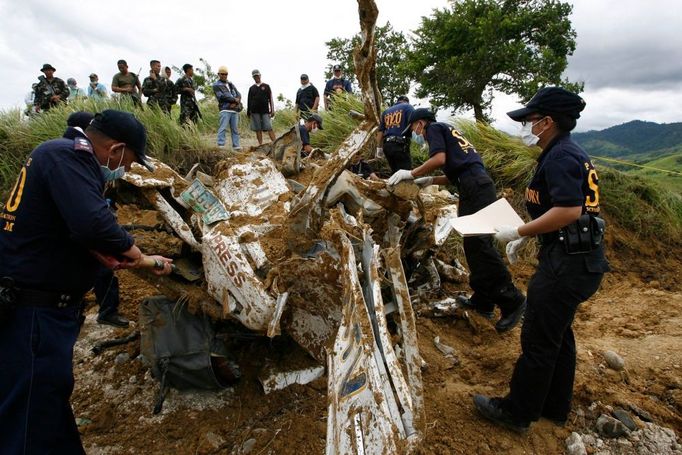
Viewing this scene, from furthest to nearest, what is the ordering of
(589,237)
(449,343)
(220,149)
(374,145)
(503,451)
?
(374,145)
(220,149)
(449,343)
(503,451)
(589,237)

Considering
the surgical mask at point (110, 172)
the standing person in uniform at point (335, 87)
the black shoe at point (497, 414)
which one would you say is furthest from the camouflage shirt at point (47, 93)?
the black shoe at point (497, 414)

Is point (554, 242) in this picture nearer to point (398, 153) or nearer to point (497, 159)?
point (398, 153)

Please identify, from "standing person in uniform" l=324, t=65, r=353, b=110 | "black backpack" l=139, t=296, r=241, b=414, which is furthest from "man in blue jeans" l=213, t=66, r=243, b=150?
"black backpack" l=139, t=296, r=241, b=414

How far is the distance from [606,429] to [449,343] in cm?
137

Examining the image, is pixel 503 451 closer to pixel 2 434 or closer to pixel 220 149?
pixel 2 434

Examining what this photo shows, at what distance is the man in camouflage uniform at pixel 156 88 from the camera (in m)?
7.82

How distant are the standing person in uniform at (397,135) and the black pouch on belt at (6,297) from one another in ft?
15.3

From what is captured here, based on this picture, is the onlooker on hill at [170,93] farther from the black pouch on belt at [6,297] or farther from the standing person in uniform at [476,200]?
the black pouch on belt at [6,297]

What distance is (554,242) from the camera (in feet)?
7.63

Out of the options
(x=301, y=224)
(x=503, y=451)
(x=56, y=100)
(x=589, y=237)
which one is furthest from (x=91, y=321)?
(x=56, y=100)

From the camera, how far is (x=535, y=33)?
1316cm

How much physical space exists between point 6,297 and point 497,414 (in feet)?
9.05

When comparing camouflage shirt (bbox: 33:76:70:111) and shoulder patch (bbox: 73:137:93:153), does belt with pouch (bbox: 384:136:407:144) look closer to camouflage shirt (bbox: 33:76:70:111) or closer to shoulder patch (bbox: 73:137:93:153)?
shoulder patch (bbox: 73:137:93:153)

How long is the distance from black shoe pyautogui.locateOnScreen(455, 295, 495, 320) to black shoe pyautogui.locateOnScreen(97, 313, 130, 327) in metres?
3.30
